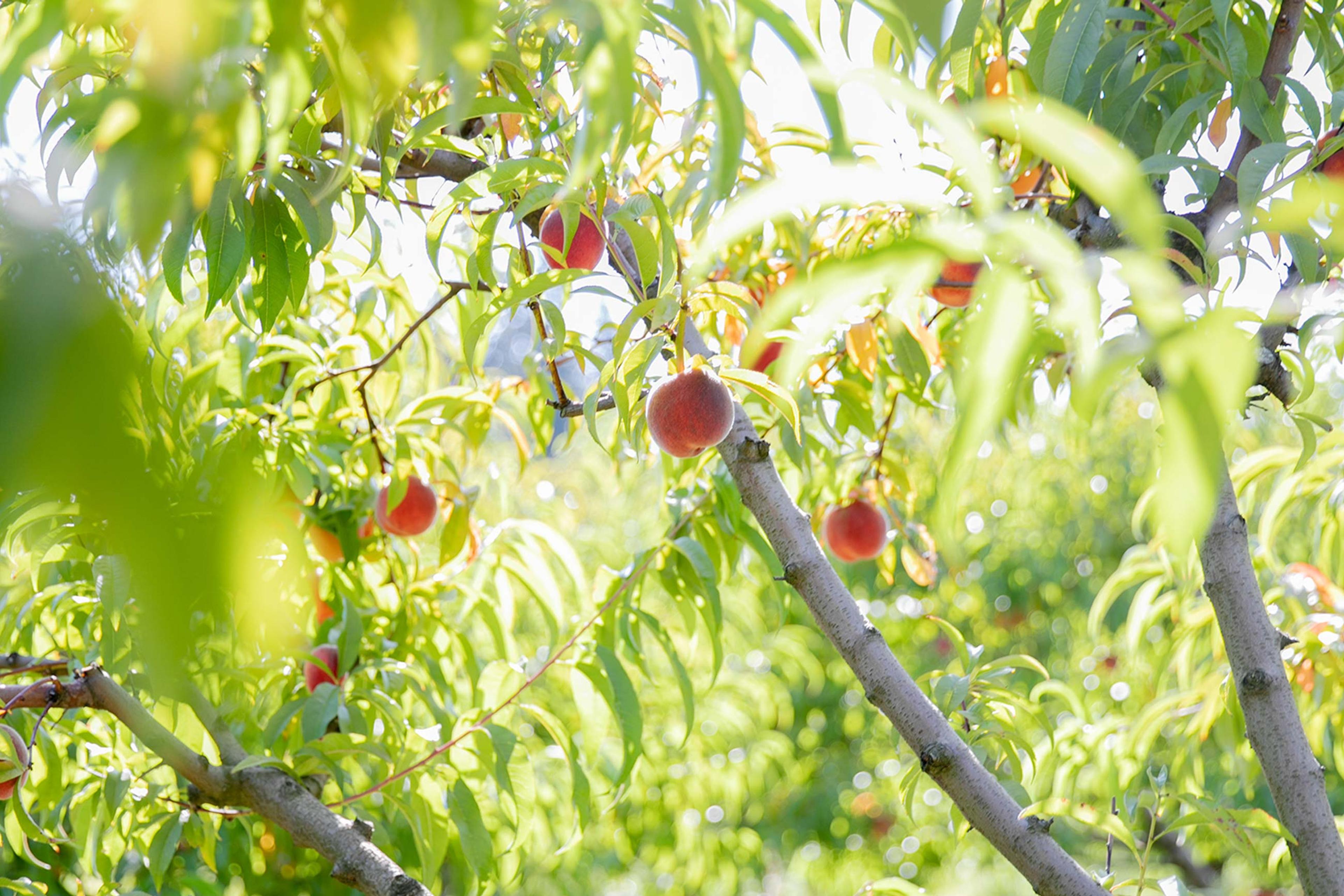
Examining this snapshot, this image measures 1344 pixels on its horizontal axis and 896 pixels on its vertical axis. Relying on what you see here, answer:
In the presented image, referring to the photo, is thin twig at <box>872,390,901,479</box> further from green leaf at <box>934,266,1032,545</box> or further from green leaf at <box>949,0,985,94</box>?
green leaf at <box>934,266,1032,545</box>

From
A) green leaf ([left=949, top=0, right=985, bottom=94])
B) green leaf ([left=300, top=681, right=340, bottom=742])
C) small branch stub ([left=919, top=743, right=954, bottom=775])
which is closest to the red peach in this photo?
green leaf ([left=300, top=681, right=340, bottom=742])

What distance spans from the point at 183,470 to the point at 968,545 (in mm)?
2972

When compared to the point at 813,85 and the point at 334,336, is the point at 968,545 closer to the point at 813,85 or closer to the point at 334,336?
the point at 334,336

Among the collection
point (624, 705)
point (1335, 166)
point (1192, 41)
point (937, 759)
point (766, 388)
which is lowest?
point (624, 705)

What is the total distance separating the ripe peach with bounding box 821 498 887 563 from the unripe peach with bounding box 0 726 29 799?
2.87ft

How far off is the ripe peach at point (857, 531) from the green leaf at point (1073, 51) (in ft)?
2.29

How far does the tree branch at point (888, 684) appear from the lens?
2.49 ft

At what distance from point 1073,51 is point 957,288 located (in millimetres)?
339

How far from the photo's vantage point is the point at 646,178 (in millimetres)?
875

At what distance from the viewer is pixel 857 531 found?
1.32m

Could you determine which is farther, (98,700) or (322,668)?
(322,668)

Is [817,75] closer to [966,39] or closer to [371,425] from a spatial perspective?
[966,39]

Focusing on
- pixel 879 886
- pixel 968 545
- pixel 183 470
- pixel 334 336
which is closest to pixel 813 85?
pixel 183 470

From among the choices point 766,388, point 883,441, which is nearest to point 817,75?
point 766,388
